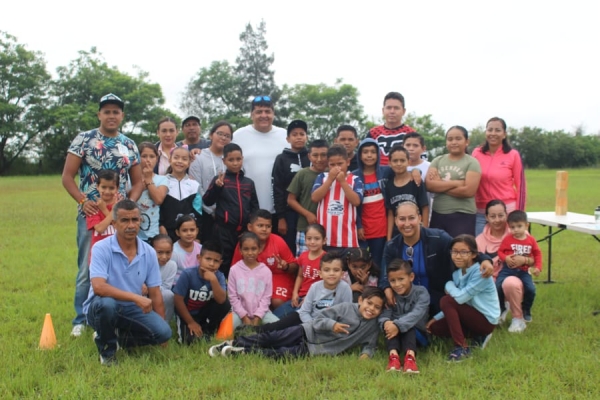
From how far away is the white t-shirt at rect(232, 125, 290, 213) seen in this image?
19.5 ft

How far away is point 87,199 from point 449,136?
3663 millimetres

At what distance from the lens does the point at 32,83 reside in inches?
2012

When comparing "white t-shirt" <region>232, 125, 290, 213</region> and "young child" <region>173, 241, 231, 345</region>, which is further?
"white t-shirt" <region>232, 125, 290, 213</region>

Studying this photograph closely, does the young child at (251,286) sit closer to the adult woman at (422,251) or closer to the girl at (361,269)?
the girl at (361,269)

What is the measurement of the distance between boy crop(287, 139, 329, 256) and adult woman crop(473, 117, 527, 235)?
181cm

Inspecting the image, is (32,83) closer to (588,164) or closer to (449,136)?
(449,136)

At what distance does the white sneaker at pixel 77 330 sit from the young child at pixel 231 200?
151 centimetres

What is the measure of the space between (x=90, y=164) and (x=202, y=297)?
1.62m

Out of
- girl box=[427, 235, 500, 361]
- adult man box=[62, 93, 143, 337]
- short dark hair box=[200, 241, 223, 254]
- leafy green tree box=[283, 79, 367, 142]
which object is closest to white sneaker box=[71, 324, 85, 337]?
adult man box=[62, 93, 143, 337]

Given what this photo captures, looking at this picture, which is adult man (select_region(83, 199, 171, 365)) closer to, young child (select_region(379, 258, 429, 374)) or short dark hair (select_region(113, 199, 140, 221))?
short dark hair (select_region(113, 199, 140, 221))

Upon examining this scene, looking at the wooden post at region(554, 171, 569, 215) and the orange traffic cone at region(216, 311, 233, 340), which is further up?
the wooden post at region(554, 171, 569, 215)

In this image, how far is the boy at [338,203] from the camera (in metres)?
5.27

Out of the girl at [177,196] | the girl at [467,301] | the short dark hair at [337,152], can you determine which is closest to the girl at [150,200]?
the girl at [177,196]

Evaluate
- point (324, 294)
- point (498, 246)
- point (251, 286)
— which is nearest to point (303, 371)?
point (324, 294)
